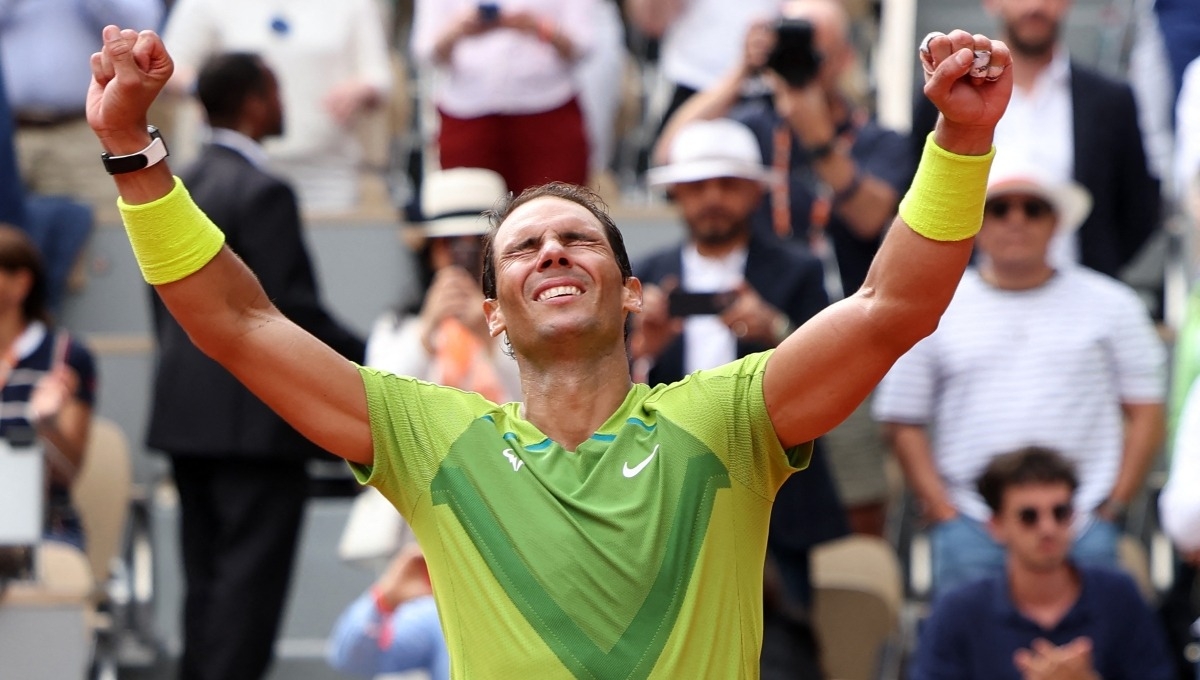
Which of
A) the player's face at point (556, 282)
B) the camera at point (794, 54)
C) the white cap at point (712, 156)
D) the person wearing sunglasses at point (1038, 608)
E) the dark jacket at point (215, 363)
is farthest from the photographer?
the white cap at point (712, 156)

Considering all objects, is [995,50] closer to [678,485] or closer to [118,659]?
[678,485]

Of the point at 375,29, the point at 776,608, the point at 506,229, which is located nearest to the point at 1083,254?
the point at 776,608

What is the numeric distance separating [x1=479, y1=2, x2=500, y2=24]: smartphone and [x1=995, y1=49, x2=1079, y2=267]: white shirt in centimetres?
201

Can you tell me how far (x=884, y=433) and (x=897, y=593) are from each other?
0.51 m

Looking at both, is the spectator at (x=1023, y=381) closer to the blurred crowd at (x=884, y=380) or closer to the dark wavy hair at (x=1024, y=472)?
the blurred crowd at (x=884, y=380)

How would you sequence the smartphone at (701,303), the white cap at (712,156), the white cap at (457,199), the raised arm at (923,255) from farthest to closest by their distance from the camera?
1. the white cap at (457,199)
2. the white cap at (712,156)
3. the smartphone at (701,303)
4. the raised arm at (923,255)

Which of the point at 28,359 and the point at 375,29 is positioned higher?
the point at 375,29

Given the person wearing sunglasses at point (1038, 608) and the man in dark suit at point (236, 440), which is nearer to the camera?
the person wearing sunglasses at point (1038, 608)

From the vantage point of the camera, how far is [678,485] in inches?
129

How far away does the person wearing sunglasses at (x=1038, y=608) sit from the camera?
5617 millimetres

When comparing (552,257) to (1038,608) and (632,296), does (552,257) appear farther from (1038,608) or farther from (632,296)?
(1038,608)

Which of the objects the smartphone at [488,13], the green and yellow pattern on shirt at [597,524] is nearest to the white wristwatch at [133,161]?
the green and yellow pattern on shirt at [597,524]

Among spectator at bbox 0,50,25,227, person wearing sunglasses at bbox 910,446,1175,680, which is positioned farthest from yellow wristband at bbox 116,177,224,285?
spectator at bbox 0,50,25,227

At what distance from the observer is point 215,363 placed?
6238 millimetres
